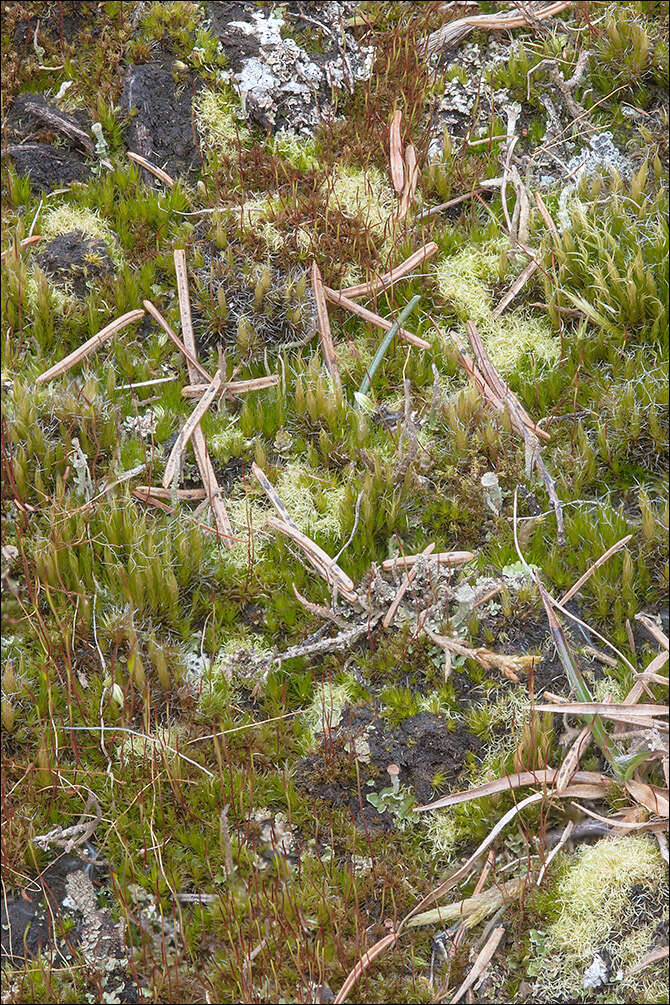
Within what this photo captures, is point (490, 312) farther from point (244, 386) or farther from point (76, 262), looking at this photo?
point (76, 262)

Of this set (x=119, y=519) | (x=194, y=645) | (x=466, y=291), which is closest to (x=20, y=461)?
(x=119, y=519)

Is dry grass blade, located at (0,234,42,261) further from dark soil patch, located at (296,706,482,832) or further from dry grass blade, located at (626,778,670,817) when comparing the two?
dry grass blade, located at (626,778,670,817)

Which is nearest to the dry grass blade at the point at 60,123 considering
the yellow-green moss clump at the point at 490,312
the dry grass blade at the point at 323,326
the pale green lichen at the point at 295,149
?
the pale green lichen at the point at 295,149

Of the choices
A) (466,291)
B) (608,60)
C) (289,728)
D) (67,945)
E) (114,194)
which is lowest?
(67,945)

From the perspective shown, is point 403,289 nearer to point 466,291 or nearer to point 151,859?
point 466,291

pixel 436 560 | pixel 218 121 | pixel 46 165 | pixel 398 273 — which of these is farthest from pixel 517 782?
pixel 46 165

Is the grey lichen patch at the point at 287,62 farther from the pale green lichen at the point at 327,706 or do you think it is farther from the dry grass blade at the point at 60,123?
the pale green lichen at the point at 327,706
